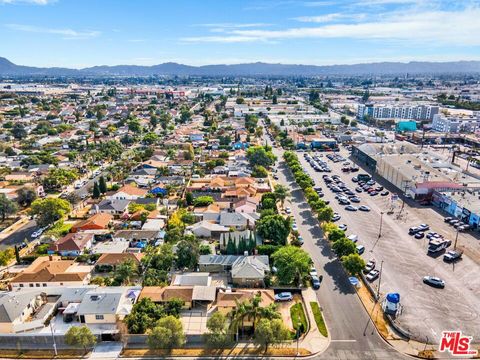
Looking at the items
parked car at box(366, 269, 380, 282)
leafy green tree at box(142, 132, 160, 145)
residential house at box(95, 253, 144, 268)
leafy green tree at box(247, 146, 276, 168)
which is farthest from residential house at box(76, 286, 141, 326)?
leafy green tree at box(142, 132, 160, 145)

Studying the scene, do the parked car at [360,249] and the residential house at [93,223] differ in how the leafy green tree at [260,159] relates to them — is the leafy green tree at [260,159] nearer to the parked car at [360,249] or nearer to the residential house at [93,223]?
the residential house at [93,223]

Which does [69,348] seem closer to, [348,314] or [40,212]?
[348,314]

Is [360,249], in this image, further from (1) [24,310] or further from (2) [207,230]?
(1) [24,310]

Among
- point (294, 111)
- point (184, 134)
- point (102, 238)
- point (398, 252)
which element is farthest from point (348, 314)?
point (294, 111)

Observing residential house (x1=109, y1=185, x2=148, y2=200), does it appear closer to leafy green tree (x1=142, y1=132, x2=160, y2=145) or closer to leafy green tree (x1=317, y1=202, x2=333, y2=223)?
leafy green tree (x1=317, y1=202, x2=333, y2=223)

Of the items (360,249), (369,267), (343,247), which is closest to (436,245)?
(360,249)
